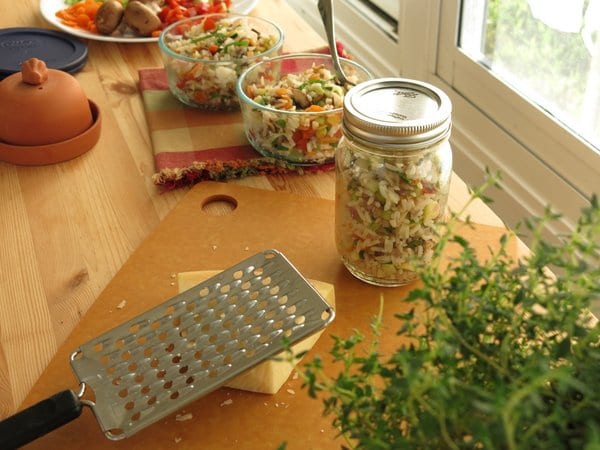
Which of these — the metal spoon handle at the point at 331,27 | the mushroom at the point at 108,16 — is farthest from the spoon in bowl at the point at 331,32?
the mushroom at the point at 108,16

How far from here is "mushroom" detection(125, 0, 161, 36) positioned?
5.02 ft

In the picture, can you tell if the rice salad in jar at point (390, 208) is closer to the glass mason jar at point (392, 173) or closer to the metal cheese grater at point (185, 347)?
the glass mason jar at point (392, 173)

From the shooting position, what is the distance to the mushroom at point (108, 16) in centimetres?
153

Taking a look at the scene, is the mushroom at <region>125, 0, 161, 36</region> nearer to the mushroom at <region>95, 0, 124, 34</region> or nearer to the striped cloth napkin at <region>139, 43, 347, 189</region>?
the mushroom at <region>95, 0, 124, 34</region>

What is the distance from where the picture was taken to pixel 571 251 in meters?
0.52

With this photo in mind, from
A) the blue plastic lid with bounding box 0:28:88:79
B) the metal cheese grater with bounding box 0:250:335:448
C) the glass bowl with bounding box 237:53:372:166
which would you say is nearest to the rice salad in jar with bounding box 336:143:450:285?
the metal cheese grater with bounding box 0:250:335:448

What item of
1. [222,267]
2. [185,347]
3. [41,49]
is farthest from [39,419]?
[41,49]

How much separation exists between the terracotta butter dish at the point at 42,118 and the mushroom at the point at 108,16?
366 mm

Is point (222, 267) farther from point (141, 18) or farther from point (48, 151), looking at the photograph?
point (141, 18)

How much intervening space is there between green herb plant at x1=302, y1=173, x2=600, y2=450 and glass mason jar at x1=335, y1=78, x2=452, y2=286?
0.29m

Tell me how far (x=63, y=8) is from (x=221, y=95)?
56cm

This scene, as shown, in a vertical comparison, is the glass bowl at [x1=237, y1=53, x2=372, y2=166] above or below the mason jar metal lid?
below

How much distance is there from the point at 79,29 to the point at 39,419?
1056mm

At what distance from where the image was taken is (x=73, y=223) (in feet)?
3.55
